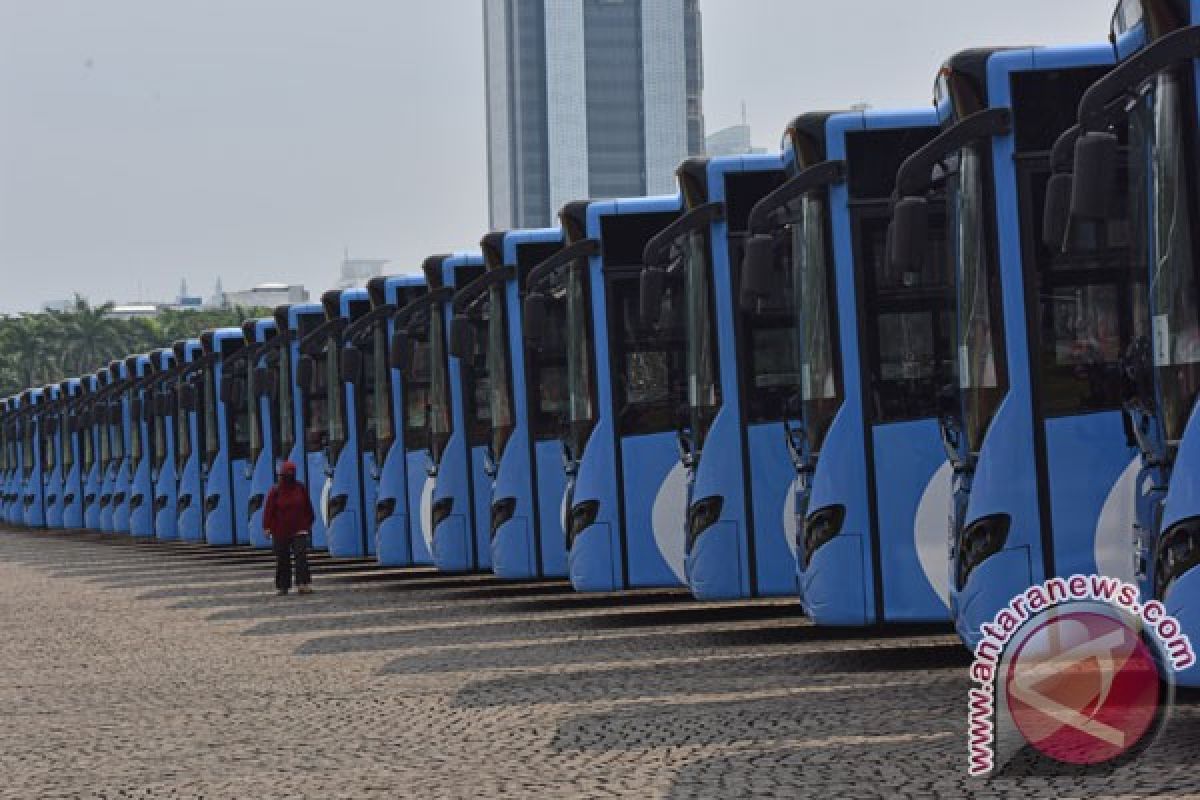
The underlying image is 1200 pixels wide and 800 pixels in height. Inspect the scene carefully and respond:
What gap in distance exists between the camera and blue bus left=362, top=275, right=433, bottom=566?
23.0 meters

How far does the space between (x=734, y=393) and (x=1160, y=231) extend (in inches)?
247

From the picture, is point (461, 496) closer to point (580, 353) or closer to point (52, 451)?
point (580, 353)

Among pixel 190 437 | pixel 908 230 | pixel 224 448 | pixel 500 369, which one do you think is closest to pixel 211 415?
pixel 224 448

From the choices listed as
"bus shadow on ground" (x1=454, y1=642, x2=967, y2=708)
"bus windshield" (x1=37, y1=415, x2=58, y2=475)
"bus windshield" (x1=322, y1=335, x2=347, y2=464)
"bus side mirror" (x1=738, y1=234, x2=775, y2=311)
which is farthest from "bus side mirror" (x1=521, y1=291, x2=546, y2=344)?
"bus windshield" (x1=37, y1=415, x2=58, y2=475)

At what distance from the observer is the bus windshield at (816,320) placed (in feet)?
43.3

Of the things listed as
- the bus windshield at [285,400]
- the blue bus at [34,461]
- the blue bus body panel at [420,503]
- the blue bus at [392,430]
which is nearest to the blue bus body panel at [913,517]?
the blue bus body panel at [420,503]

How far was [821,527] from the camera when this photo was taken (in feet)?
43.3

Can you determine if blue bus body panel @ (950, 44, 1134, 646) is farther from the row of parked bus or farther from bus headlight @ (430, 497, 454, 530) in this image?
bus headlight @ (430, 497, 454, 530)

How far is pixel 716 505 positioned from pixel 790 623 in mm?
1410

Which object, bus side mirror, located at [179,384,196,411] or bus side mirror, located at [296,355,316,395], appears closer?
bus side mirror, located at [296,355,316,395]

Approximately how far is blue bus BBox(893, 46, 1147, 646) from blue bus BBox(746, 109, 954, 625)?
3.76 ft

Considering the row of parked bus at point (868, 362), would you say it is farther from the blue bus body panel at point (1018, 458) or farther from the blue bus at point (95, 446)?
the blue bus at point (95, 446)

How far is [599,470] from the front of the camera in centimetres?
1719

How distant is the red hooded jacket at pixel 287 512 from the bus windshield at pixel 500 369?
4.07 m
